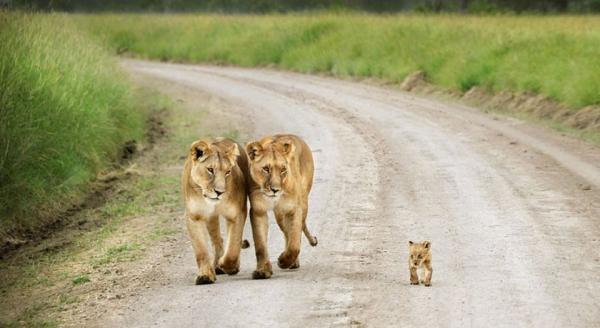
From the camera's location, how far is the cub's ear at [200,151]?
896 cm

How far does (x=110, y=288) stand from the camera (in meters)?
9.94

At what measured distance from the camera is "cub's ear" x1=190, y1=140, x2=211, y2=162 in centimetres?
896

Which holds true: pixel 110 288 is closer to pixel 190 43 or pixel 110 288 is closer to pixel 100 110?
pixel 100 110

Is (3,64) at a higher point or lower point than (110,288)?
higher

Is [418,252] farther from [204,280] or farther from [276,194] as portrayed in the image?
[204,280]

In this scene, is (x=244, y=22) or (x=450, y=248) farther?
(x=244, y=22)

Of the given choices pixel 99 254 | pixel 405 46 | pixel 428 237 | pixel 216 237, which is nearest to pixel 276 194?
pixel 216 237

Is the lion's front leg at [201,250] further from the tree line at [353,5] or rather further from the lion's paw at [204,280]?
the tree line at [353,5]

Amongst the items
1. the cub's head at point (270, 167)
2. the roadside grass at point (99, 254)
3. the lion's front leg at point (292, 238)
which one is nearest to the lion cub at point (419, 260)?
the lion's front leg at point (292, 238)

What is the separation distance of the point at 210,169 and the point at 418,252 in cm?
170

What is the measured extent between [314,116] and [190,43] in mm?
19103

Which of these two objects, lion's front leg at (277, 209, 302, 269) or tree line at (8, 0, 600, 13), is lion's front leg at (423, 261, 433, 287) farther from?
tree line at (8, 0, 600, 13)

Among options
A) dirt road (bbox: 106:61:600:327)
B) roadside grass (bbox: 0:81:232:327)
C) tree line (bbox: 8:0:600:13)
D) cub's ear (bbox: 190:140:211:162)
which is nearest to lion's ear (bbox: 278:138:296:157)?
cub's ear (bbox: 190:140:211:162)

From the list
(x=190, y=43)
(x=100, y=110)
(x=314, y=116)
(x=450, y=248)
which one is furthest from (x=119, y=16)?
(x=450, y=248)
